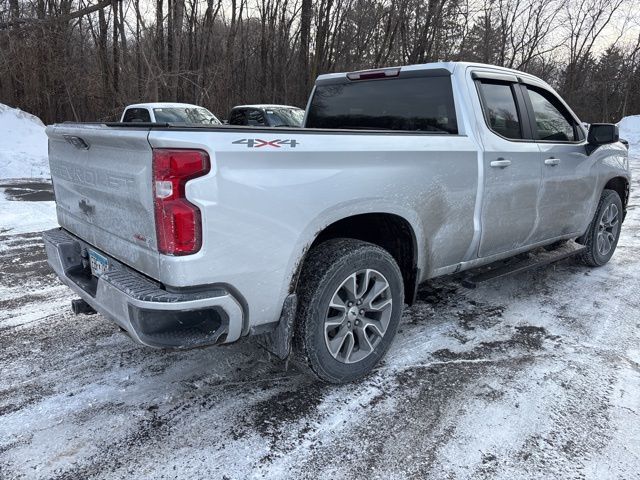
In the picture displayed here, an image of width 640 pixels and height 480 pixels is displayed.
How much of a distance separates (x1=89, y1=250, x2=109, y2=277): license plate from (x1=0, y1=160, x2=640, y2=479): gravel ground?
2.40 ft

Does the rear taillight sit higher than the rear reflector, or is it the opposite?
the rear reflector

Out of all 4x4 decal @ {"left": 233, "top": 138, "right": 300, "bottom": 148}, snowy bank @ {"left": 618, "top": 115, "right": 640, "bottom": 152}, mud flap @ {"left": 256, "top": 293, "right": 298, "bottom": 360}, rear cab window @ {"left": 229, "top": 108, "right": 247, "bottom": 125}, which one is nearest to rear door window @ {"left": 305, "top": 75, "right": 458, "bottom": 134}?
4x4 decal @ {"left": 233, "top": 138, "right": 300, "bottom": 148}

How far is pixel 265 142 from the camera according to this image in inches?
92.9

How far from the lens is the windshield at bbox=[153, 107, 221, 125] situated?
1238 centimetres

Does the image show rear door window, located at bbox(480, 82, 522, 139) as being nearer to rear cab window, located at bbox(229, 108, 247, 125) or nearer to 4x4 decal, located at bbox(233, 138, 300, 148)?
4x4 decal, located at bbox(233, 138, 300, 148)

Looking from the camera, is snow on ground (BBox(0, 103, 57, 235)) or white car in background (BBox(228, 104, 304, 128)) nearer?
snow on ground (BBox(0, 103, 57, 235))

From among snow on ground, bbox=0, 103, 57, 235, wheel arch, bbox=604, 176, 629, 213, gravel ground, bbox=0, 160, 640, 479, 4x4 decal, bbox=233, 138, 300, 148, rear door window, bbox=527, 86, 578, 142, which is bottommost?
gravel ground, bbox=0, 160, 640, 479

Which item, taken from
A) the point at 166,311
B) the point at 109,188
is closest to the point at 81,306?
the point at 109,188

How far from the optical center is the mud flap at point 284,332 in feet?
8.68

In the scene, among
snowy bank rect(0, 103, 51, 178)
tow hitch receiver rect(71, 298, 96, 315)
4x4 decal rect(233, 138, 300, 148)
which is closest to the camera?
4x4 decal rect(233, 138, 300, 148)

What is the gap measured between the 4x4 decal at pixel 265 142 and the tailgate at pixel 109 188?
44 centimetres

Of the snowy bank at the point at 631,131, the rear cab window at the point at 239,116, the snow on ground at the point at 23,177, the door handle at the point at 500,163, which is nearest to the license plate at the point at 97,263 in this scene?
the door handle at the point at 500,163

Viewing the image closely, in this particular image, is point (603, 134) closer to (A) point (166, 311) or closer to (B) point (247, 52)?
(A) point (166, 311)

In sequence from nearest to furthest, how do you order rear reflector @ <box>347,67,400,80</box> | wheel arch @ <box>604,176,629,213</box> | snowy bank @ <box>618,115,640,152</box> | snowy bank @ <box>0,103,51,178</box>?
rear reflector @ <box>347,67,400,80</box>
wheel arch @ <box>604,176,629,213</box>
snowy bank @ <box>0,103,51,178</box>
snowy bank @ <box>618,115,640,152</box>
